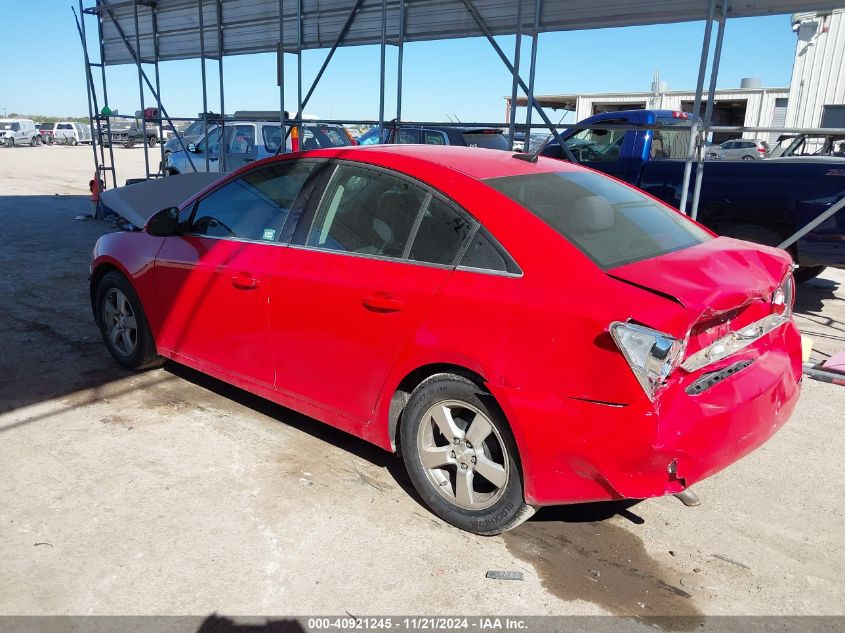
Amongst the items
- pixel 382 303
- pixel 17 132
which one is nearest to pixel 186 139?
pixel 382 303

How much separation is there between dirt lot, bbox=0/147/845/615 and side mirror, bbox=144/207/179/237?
1.11m

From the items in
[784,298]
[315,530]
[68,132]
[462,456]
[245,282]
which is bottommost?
[315,530]

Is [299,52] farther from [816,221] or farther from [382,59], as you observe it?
[816,221]

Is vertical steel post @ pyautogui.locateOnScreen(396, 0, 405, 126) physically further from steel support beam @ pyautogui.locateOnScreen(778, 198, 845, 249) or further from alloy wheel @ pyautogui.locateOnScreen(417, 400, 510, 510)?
alloy wheel @ pyautogui.locateOnScreen(417, 400, 510, 510)

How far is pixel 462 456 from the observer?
9.68ft

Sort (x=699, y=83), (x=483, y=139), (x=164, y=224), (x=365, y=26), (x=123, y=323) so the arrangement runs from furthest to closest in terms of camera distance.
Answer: (x=483, y=139)
(x=365, y=26)
(x=699, y=83)
(x=123, y=323)
(x=164, y=224)

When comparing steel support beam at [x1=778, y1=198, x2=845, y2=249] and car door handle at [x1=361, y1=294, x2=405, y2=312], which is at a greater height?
steel support beam at [x1=778, y1=198, x2=845, y2=249]

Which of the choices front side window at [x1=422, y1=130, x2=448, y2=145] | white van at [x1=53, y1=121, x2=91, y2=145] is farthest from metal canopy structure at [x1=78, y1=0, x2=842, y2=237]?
white van at [x1=53, y1=121, x2=91, y2=145]

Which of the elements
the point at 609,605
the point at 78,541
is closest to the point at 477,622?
the point at 609,605

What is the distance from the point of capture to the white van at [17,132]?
4573 cm

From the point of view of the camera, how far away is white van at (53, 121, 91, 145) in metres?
50.2

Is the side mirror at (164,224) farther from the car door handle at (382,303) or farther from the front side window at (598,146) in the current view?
the front side window at (598,146)

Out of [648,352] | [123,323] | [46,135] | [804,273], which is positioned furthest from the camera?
[46,135]

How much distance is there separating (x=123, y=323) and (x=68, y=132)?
177ft
